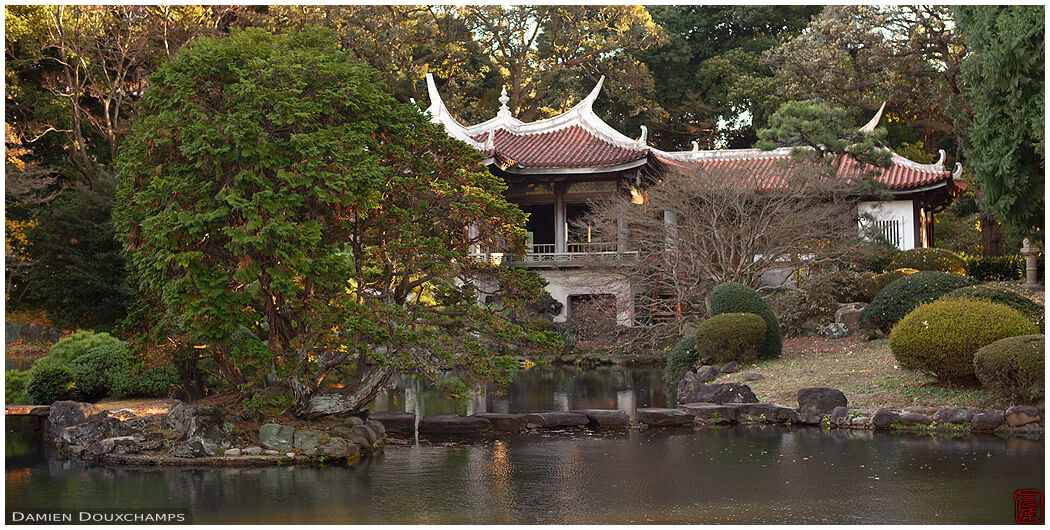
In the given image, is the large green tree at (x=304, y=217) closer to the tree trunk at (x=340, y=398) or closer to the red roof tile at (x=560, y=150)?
the tree trunk at (x=340, y=398)

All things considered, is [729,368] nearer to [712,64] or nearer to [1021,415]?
[1021,415]

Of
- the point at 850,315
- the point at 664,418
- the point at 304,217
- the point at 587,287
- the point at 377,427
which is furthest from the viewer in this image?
the point at 587,287

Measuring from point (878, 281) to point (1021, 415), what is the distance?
9686 millimetres

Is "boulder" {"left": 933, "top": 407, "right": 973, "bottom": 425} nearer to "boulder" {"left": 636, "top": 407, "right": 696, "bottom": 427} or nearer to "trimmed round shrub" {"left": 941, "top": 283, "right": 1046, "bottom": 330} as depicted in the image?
"boulder" {"left": 636, "top": 407, "right": 696, "bottom": 427}

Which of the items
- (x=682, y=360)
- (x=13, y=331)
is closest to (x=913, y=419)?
(x=682, y=360)

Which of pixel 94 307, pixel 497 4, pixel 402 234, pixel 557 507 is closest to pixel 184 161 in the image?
pixel 402 234

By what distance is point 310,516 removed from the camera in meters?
7.08

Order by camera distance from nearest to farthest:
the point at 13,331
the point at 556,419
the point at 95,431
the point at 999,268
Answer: the point at 95,431 → the point at 556,419 → the point at 999,268 → the point at 13,331

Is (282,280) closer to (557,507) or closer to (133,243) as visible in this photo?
(133,243)

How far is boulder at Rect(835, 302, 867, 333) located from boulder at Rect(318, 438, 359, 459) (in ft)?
41.6

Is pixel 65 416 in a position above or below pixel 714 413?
above

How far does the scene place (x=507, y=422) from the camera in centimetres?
1217

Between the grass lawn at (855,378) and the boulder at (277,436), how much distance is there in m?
7.17

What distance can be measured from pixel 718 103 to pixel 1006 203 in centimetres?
2665
